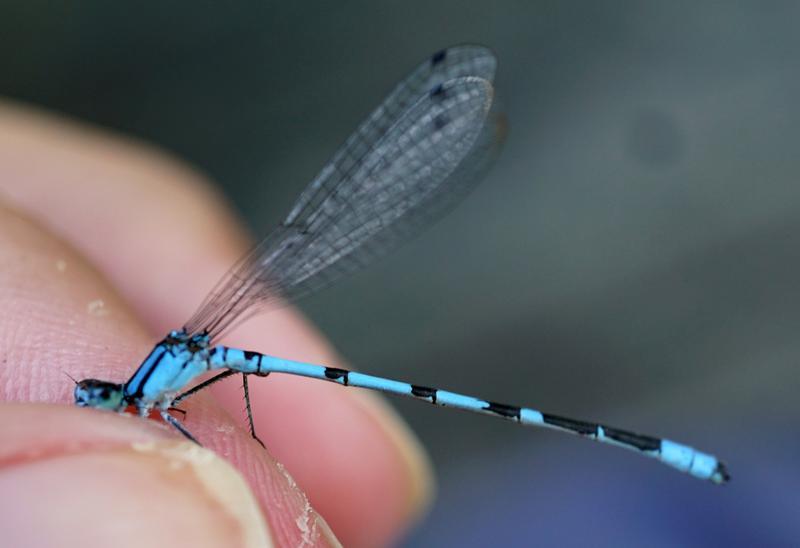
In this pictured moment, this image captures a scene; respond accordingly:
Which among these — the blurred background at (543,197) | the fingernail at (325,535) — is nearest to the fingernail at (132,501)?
the fingernail at (325,535)

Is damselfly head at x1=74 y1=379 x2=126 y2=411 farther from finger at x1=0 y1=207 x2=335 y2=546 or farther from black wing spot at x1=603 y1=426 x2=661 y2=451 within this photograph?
black wing spot at x1=603 y1=426 x2=661 y2=451

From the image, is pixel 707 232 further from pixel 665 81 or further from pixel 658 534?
pixel 658 534

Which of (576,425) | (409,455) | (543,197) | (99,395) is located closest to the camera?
(99,395)

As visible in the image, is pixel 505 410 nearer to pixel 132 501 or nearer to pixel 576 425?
pixel 576 425

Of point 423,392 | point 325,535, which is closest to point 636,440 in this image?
point 423,392

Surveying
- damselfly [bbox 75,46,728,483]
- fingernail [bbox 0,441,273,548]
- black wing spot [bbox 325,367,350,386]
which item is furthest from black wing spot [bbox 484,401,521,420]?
fingernail [bbox 0,441,273,548]

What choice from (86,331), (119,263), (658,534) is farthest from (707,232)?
(86,331)

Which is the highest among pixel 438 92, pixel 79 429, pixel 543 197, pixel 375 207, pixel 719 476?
pixel 543 197
